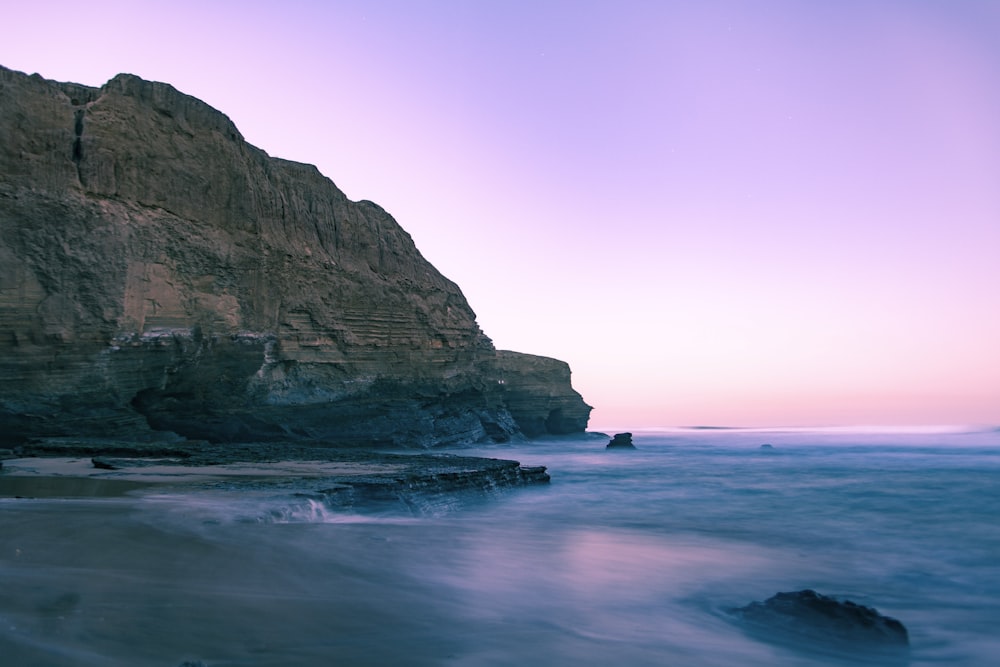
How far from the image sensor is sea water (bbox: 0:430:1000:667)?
335cm

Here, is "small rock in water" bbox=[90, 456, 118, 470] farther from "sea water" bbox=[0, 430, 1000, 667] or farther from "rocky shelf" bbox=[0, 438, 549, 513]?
"sea water" bbox=[0, 430, 1000, 667]

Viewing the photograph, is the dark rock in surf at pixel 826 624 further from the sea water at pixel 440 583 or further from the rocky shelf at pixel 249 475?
the rocky shelf at pixel 249 475

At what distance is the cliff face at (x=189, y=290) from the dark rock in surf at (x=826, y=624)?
19167mm

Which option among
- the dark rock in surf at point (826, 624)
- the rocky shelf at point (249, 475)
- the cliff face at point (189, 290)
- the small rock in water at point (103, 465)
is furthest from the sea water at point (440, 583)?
the cliff face at point (189, 290)

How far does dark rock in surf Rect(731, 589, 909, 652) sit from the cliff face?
19.2 m

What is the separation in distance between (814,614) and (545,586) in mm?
2260

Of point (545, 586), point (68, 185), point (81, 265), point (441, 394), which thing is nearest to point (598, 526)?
point (545, 586)

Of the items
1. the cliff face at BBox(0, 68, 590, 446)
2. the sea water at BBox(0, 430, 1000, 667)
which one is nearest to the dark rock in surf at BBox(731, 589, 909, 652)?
the sea water at BBox(0, 430, 1000, 667)

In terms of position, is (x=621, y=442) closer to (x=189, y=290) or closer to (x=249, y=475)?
(x=189, y=290)

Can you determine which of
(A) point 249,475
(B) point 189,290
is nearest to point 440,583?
(A) point 249,475

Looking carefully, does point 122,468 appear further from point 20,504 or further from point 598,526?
point 598,526

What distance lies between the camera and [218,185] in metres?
23.2

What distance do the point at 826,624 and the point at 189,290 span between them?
20.6 metres

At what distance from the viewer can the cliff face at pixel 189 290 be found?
18281mm
